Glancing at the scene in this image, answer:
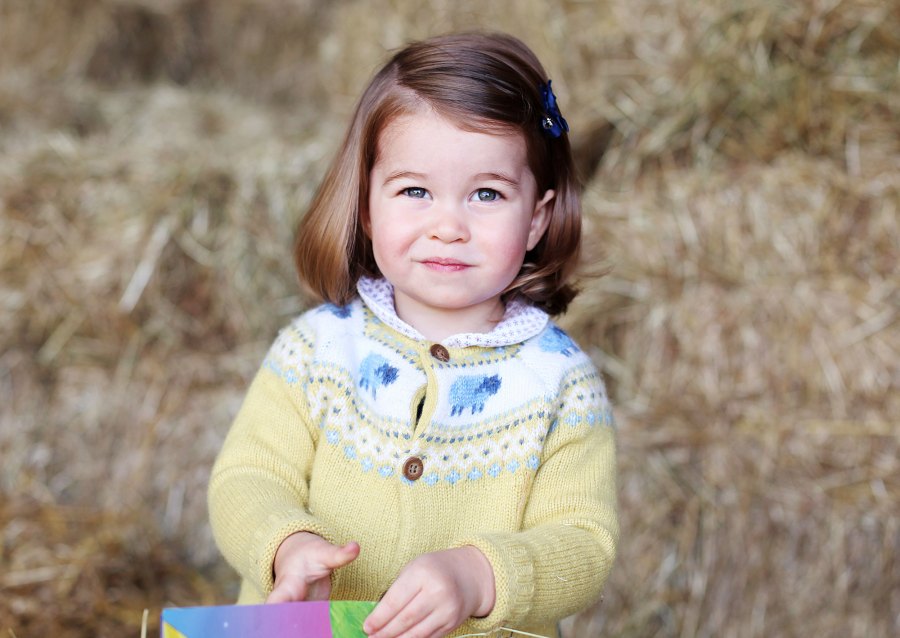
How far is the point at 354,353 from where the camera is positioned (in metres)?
1.57

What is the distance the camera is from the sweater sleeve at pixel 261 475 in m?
1.37

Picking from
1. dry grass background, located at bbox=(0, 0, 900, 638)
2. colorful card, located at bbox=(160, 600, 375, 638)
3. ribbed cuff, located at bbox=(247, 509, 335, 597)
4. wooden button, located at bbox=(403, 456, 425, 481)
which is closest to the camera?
colorful card, located at bbox=(160, 600, 375, 638)

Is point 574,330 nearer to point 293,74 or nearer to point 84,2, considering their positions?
point 293,74

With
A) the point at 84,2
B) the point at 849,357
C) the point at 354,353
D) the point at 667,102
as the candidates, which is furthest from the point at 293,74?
the point at 354,353

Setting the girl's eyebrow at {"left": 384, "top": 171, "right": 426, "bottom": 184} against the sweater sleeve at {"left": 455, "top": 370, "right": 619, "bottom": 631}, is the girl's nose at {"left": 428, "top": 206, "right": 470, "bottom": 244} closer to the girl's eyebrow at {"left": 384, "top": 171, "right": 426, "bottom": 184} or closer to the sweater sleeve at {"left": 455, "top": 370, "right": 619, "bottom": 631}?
the girl's eyebrow at {"left": 384, "top": 171, "right": 426, "bottom": 184}

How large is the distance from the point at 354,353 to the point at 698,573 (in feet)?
4.06

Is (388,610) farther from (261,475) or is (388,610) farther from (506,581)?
(261,475)

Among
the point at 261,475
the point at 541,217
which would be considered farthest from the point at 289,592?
the point at 541,217

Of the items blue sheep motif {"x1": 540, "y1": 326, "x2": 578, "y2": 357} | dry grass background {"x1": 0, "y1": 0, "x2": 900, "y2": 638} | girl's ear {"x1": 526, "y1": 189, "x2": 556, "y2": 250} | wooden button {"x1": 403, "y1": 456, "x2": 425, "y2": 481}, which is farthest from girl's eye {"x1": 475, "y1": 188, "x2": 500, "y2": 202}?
dry grass background {"x1": 0, "y1": 0, "x2": 900, "y2": 638}

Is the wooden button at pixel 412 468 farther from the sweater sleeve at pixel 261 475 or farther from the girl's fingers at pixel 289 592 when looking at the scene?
the girl's fingers at pixel 289 592

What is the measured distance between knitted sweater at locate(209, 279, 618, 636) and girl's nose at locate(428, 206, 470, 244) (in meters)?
0.16

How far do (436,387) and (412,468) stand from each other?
0.12m

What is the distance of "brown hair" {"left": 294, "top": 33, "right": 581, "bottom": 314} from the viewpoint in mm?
1482

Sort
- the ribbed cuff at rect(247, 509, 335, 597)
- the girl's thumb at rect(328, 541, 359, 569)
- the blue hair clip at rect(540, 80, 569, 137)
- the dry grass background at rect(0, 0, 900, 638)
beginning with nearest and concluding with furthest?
the girl's thumb at rect(328, 541, 359, 569), the ribbed cuff at rect(247, 509, 335, 597), the blue hair clip at rect(540, 80, 569, 137), the dry grass background at rect(0, 0, 900, 638)
